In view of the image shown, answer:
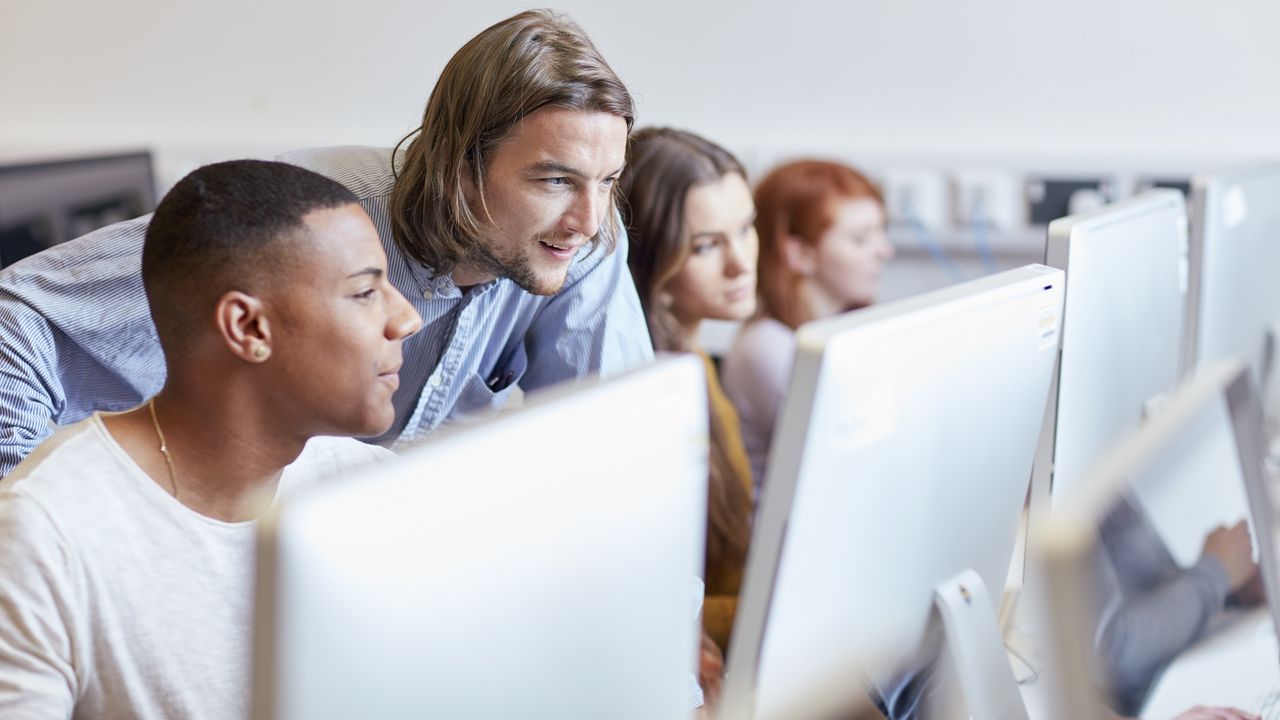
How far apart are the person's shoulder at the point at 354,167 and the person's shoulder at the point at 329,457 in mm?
342

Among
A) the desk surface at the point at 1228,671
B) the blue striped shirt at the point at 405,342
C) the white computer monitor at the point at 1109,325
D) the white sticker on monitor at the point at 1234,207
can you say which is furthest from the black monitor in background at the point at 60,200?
the desk surface at the point at 1228,671

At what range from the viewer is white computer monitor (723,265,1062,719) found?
80 cm

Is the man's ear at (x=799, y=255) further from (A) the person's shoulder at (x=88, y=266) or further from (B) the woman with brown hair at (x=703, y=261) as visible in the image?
(A) the person's shoulder at (x=88, y=266)

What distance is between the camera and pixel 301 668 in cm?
57

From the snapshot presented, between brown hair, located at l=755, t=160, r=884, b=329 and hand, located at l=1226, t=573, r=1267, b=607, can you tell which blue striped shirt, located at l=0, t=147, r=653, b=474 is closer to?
brown hair, located at l=755, t=160, r=884, b=329

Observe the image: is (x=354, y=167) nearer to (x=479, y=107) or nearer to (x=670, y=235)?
(x=479, y=107)

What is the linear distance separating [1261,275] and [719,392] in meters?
0.76

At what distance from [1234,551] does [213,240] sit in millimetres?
822

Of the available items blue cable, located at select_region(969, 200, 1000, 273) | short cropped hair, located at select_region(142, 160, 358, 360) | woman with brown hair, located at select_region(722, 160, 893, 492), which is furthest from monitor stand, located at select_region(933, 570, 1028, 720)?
blue cable, located at select_region(969, 200, 1000, 273)

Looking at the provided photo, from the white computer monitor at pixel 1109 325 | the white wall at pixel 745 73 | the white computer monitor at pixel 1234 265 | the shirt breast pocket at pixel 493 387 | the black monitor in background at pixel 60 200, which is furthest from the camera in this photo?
the white wall at pixel 745 73

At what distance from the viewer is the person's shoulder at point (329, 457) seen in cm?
116

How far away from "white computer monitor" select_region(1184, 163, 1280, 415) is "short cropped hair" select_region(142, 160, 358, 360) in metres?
1.00

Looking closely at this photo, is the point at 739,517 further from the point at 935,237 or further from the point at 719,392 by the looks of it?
the point at 935,237

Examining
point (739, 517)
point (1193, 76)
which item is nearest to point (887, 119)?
point (1193, 76)
